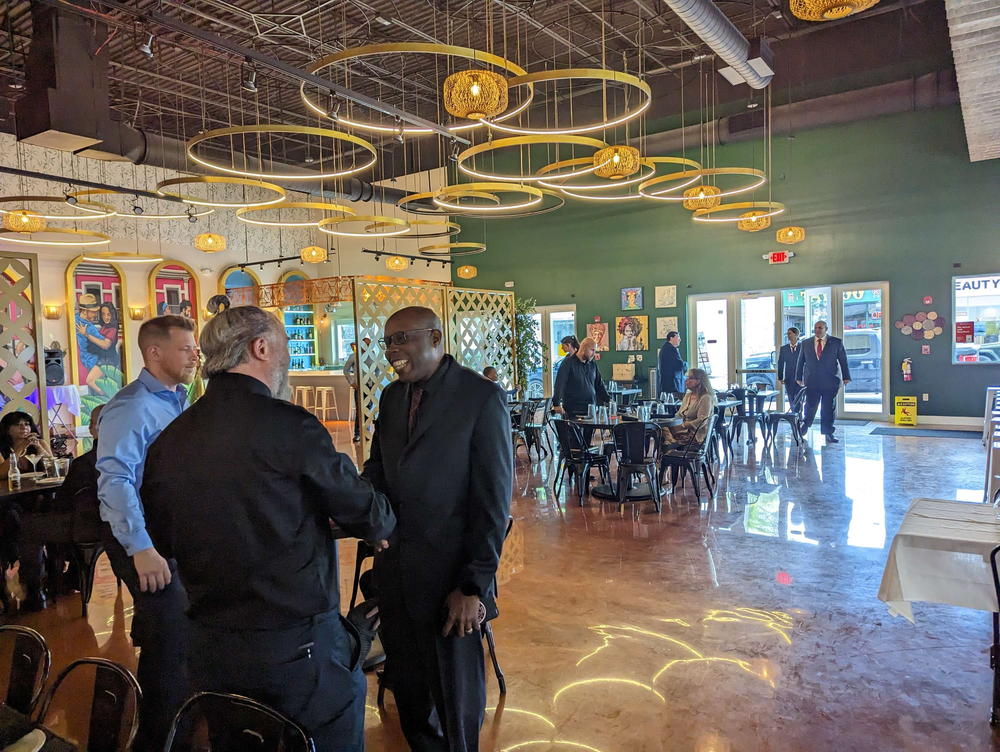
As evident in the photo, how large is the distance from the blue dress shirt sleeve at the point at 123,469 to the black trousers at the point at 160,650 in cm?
21

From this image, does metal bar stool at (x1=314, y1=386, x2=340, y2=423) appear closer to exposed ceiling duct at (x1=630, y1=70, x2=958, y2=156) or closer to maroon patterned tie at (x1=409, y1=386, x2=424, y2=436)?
exposed ceiling duct at (x1=630, y1=70, x2=958, y2=156)

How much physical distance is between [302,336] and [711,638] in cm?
1602

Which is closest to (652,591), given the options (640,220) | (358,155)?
(640,220)

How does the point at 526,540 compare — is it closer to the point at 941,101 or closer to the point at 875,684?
the point at 875,684

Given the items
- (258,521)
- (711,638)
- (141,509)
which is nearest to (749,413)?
(711,638)

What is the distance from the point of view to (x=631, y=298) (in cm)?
1417

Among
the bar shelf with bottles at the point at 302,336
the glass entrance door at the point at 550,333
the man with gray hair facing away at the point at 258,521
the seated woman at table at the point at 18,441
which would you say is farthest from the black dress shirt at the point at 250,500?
the bar shelf with bottles at the point at 302,336

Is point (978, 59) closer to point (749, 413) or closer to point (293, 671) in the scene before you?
point (749, 413)

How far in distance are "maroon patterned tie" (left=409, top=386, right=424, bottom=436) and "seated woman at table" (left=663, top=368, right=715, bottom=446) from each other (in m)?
4.82

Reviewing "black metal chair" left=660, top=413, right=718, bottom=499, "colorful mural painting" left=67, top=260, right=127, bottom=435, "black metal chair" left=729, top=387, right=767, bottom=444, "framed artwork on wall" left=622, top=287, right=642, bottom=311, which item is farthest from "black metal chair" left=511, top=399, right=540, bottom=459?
"colorful mural painting" left=67, top=260, right=127, bottom=435

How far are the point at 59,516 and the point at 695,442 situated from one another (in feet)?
17.2

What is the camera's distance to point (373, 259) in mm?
18078

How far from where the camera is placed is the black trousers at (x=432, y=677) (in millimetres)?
2088

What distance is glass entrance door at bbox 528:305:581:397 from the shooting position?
50.1ft
